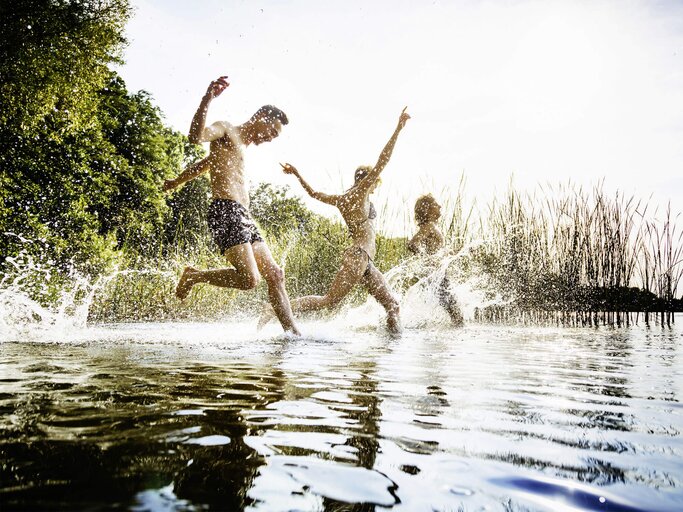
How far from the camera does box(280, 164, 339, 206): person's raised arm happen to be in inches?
221

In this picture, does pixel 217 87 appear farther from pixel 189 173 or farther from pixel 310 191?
pixel 310 191

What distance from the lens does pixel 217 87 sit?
12.9 ft

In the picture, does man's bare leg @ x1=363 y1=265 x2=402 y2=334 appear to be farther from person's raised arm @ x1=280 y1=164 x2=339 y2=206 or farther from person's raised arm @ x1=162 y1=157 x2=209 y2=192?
person's raised arm @ x1=162 y1=157 x2=209 y2=192

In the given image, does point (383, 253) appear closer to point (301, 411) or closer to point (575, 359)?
point (575, 359)

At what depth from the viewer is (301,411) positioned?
1.62 meters

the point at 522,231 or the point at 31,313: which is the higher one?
the point at 522,231

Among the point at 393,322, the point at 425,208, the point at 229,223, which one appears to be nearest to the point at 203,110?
the point at 229,223

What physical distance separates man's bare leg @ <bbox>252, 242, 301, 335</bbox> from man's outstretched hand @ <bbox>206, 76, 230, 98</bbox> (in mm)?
1353

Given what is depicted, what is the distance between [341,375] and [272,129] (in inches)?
110

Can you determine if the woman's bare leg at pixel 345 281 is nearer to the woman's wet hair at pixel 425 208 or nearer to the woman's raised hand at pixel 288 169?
the woman's raised hand at pixel 288 169

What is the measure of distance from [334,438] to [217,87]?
335 centimetres

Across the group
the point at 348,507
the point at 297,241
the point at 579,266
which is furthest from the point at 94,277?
the point at 348,507

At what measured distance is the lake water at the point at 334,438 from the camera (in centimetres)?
91

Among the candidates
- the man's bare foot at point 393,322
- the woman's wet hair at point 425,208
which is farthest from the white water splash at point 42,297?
the woman's wet hair at point 425,208
